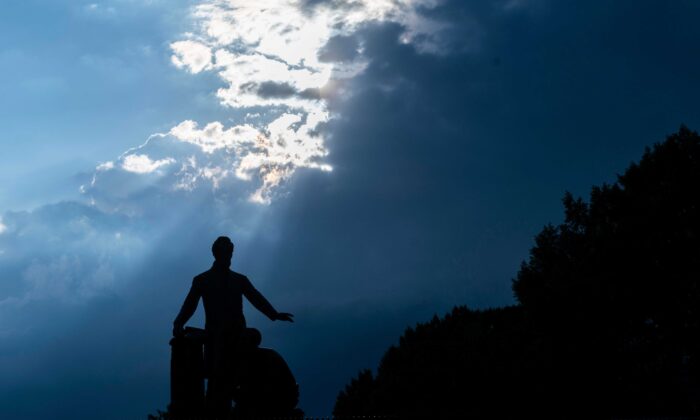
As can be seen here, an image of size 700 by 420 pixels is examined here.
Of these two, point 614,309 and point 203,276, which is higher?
point 614,309

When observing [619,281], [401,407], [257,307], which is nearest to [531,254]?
[619,281]

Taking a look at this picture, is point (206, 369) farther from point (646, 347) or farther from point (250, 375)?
point (646, 347)

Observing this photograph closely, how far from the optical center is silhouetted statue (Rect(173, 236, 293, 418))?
1162 centimetres

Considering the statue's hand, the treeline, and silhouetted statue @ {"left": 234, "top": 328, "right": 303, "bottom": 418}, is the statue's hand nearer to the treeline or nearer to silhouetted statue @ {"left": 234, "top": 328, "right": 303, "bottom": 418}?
silhouetted statue @ {"left": 234, "top": 328, "right": 303, "bottom": 418}

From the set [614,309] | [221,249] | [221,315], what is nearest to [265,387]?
[221,315]

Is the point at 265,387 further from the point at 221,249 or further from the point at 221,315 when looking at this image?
the point at 221,249

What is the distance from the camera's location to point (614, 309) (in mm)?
35062

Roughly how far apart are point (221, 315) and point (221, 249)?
1.08 metres

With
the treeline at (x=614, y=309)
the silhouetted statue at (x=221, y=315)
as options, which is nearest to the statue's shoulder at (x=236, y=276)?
the silhouetted statue at (x=221, y=315)

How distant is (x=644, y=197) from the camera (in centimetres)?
3434

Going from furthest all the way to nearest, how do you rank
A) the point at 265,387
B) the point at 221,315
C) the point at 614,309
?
the point at 614,309 → the point at 221,315 → the point at 265,387

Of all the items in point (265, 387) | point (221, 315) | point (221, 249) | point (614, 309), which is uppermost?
point (614, 309)

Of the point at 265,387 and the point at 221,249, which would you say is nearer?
the point at 265,387

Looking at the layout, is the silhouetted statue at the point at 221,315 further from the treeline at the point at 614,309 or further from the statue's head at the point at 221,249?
the treeline at the point at 614,309
